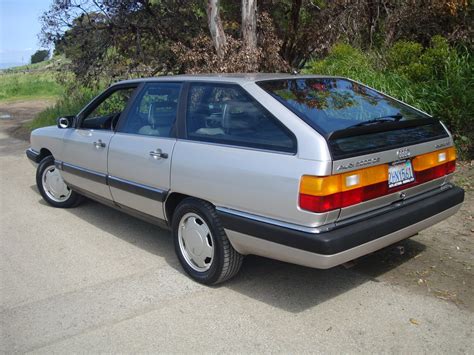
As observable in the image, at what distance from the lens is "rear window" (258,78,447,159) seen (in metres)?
3.36

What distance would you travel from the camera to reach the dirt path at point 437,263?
3.83 meters

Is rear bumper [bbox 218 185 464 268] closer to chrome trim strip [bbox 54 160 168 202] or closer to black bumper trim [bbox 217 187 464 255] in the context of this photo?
black bumper trim [bbox 217 187 464 255]

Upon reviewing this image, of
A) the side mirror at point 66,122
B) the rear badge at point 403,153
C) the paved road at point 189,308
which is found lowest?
the paved road at point 189,308

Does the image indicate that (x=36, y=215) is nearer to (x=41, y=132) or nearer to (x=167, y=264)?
(x=41, y=132)

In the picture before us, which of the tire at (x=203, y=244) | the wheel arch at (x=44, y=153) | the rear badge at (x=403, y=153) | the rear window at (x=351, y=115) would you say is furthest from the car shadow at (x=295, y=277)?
the wheel arch at (x=44, y=153)

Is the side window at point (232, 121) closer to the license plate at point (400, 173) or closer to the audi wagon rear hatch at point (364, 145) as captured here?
the audi wagon rear hatch at point (364, 145)

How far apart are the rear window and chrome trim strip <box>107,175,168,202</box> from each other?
1269 millimetres

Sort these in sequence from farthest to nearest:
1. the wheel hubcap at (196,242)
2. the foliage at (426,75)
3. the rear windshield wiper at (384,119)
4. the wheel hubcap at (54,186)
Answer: the foliage at (426,75)
the wheel hubcap at (54,186)
the wheel hubcap at (196,242)
the rear windshield wiper at (384,119)

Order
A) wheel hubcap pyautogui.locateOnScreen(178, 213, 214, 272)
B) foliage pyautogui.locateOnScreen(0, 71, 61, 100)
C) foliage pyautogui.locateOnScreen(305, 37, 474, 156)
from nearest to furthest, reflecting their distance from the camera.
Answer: wheel hubcap pyautogui.locateOnScreen(178, 213, 214, 272) < foliage pyautogui.locateOnScreen(305, 37, 474, 156) < foliage pyautogui.locateOnScreen(0, 71, 61, 100)

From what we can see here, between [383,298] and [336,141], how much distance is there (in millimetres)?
1286

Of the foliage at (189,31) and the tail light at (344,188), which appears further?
the foliage at (189,31)

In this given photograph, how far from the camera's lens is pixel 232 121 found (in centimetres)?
384

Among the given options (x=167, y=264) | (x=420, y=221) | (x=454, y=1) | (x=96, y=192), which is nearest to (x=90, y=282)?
(x=167, y=264)

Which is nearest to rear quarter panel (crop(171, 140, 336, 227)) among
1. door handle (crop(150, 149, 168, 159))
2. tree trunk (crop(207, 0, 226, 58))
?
door handle (crop(150, 149, 168, 159))
